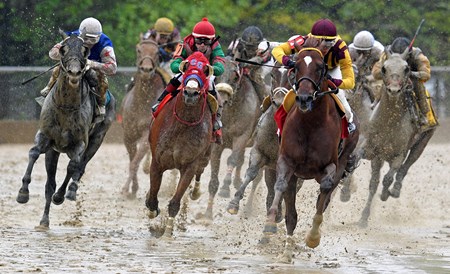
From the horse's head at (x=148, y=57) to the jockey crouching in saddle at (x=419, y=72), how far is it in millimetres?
3480

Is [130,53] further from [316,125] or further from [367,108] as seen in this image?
[316,125]

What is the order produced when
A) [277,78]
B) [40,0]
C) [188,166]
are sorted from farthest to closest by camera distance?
[40,0], [277,78], [188,166]

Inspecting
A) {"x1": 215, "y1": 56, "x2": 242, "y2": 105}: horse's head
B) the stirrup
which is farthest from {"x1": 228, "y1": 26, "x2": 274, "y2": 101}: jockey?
the stirrup

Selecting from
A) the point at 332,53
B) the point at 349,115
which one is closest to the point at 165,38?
the point at 349,115

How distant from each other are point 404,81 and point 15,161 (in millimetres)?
8994

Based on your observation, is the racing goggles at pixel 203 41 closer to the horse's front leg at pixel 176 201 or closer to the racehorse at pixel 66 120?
the racehorse at pixel 66 120

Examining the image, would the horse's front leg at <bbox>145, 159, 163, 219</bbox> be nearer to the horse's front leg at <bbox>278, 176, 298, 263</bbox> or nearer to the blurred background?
the horse's front leg at <bbox>278, 176, 298, 263</bbox>

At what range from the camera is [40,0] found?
29906 mm

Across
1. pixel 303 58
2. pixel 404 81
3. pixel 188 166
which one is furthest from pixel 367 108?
pixel 303 58

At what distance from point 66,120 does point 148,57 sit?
4.85 meters

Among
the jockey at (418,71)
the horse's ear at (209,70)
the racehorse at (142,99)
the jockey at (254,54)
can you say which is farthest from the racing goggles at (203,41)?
the racehorse at (142,99)

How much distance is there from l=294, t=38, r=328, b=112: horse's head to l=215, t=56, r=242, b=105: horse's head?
4704 millimetres

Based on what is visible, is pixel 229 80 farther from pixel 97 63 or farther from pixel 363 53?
pixel 97 63

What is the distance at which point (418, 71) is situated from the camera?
1786 cm
